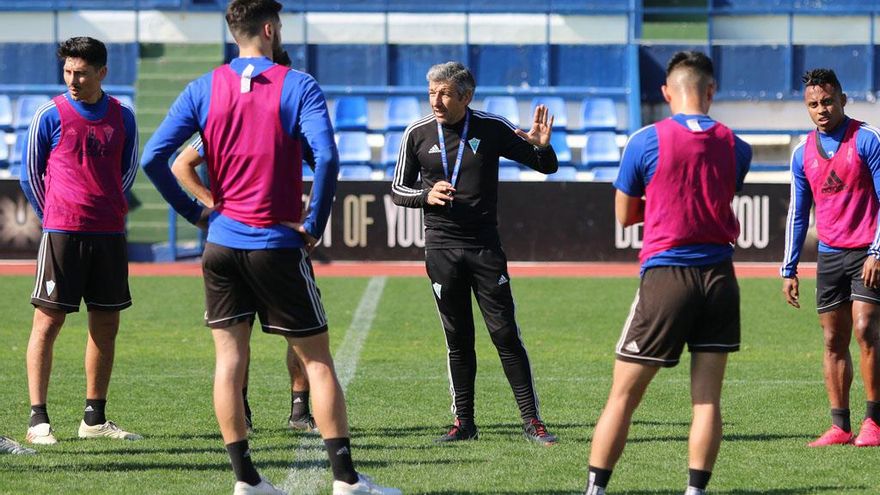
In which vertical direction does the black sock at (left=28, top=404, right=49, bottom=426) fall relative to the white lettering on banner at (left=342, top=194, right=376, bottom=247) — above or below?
below

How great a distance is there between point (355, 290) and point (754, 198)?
6689mm

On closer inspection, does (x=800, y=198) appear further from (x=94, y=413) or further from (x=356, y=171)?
(x=356, y=171)

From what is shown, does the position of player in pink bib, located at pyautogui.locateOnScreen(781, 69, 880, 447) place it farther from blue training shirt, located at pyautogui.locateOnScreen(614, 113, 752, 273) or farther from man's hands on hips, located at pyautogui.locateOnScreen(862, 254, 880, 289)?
blue training shirt, located at pyautogui.locateOnScreen(614, 113, 752, 273)

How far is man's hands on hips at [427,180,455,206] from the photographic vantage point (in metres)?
6.96

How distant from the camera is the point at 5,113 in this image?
24.1 metres

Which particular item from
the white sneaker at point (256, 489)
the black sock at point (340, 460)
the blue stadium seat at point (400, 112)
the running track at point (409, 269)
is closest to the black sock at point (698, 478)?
the black sock at point (340, 460)

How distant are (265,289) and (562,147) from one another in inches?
706

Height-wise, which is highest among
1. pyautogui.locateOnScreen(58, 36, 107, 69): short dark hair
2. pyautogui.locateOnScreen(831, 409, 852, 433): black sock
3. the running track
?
pyautogui.locateOnScreen(58, 36, 107, 69): short dark hair

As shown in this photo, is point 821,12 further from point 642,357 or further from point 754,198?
point 642,357


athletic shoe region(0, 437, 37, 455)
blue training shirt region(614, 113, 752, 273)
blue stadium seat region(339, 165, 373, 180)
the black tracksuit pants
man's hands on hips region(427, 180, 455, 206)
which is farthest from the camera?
blue stadium seat region(339, 165, 373, 180)

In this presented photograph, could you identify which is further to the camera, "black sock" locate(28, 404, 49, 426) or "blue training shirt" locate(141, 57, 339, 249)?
"black sock" locate(28, 404, 49, 426)

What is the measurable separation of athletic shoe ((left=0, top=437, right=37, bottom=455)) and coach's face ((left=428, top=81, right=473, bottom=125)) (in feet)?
8.65

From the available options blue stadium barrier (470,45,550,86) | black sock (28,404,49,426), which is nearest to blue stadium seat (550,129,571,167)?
blue stadium barrier (470,45,550,86)

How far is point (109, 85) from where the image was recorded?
26047 millimetres
